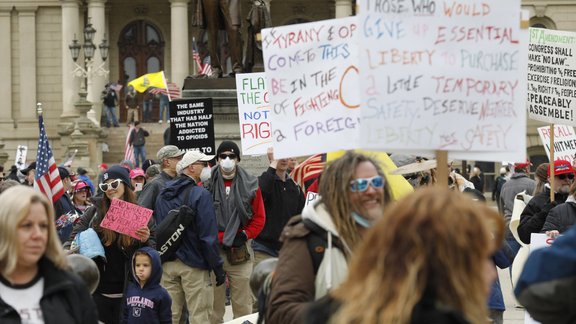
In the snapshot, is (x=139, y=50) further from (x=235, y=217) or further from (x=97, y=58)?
(x=235, y=217)

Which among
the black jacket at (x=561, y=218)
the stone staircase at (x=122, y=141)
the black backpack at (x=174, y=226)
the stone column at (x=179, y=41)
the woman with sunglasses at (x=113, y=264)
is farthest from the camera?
the stone column at (x=179, y=41)

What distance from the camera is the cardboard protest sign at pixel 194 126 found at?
1478 cm

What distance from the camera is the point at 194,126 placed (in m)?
14.8

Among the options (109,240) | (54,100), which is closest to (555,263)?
(109,240)

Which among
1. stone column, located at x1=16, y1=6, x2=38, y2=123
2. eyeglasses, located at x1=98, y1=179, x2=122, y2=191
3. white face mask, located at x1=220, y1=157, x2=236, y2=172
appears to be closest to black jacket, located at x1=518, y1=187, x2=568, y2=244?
white face mask, located at x1=220, y1=157, x2=236, y2=172

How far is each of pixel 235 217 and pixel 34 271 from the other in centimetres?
610

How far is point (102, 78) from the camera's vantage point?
168 ft

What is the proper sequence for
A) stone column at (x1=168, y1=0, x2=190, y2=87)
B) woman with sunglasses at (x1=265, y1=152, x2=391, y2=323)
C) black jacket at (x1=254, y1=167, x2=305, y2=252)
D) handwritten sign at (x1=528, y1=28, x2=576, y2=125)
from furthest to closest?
stone column at (x1=168, y1=0, x2=190, y2=87)
handwritten sign at (x1=528, y1=28, x2=576, y2=125)
black jacket at (x1=254, y1=167, x2=305, y2=252)
woman with sunglasses at (x1=265, y1=152, x2=391, y2=323)

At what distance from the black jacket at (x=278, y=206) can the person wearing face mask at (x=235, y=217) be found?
212 mm

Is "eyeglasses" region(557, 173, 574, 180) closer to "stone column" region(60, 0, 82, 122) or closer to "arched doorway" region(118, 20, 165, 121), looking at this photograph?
"stone column" region(60, 0, 82, 122)

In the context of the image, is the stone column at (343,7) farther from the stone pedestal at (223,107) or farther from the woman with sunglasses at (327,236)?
the woman with sunglasses at (327,236)

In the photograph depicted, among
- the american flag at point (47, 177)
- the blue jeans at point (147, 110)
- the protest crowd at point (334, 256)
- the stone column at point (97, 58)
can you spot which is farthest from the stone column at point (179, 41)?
the protest crowd at point (334, 256)

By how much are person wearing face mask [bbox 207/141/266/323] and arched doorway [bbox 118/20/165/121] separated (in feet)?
144

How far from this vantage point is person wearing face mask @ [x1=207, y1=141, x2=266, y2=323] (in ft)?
36.9
